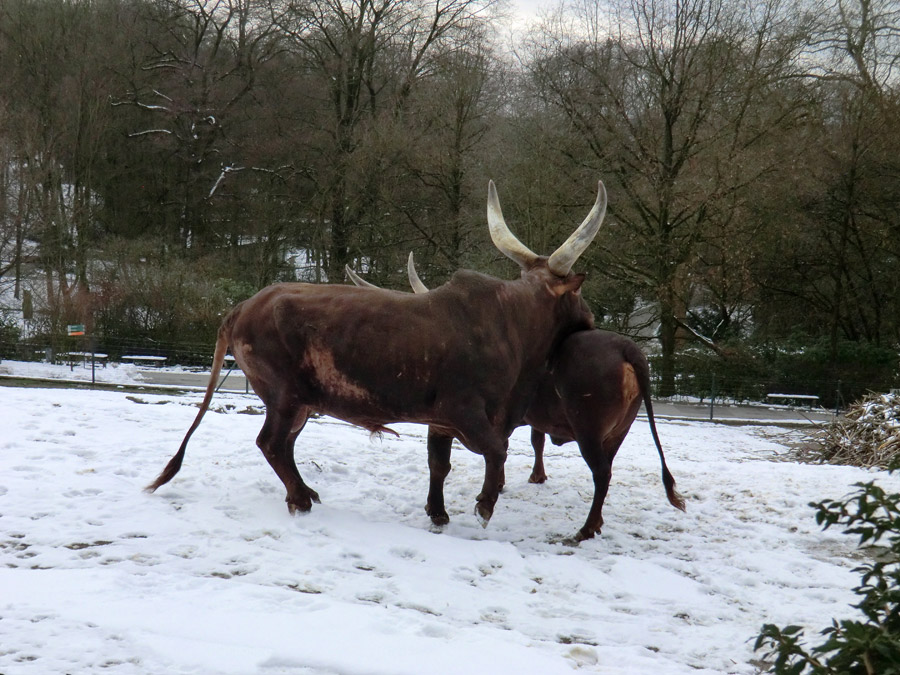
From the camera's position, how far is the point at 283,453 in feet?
18.8

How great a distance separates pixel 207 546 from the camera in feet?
15.9

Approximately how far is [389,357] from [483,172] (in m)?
17.3

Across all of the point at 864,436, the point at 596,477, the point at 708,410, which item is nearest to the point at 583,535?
the point at 596,477

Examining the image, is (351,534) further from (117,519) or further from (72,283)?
(72,283)

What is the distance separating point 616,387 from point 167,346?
17073 millimetres

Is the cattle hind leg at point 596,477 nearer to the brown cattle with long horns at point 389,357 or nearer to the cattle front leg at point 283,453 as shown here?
the brown cattle with long horns at point 389,357

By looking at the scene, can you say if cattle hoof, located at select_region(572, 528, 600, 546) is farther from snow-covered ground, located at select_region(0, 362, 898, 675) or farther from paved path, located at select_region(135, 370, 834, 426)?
paved path, located at select_region(135, 370, 834, 426)

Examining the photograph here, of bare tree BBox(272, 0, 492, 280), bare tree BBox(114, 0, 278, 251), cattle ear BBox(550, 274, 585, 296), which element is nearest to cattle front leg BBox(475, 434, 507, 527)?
cattle ear BBox(550, 274, 585, 296)

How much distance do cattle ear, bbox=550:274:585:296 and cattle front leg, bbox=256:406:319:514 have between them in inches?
82.4

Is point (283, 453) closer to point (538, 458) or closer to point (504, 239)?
point (504, 239)

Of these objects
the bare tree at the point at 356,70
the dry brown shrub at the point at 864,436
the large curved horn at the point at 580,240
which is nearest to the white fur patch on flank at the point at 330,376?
the large curved horn at the point at 580,240

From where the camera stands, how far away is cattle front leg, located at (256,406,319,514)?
18.6 ft

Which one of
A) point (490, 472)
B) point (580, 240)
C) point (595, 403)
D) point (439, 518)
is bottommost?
point (439, 518)

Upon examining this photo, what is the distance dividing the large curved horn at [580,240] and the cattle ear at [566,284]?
62 millimetres
